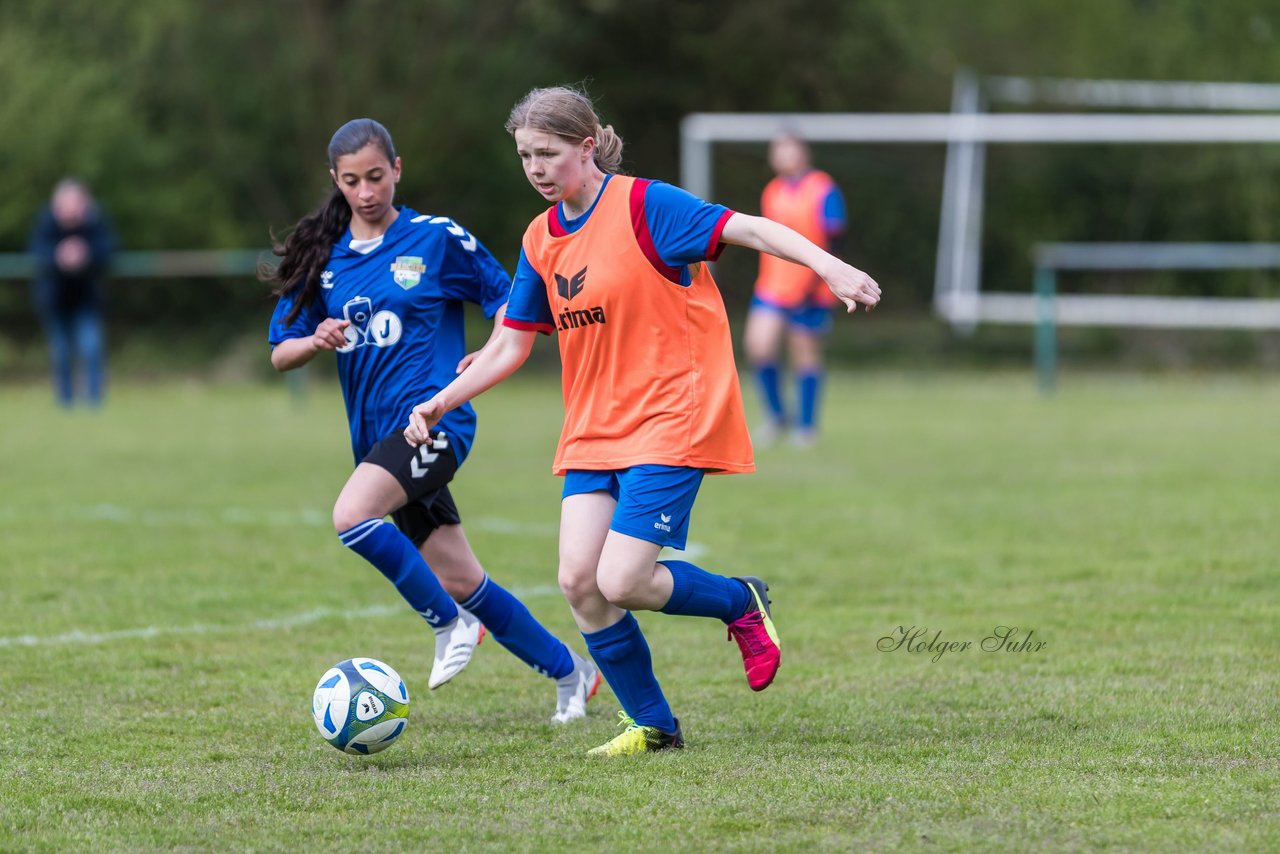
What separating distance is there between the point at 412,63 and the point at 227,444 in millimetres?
10107

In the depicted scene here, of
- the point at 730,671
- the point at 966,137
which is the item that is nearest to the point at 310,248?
the point at 730,671

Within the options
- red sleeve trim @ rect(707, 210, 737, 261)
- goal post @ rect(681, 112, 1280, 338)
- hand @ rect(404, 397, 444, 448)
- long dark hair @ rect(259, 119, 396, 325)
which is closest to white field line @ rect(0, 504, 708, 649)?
long dark hair @ rect(259, 119, 396, 325)

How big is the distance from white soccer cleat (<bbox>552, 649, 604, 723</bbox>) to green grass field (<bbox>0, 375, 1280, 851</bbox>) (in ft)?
0.23

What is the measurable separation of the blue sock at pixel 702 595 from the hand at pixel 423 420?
2.34 feet

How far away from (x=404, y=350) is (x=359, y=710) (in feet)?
4.02

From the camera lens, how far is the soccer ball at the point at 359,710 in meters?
4.42

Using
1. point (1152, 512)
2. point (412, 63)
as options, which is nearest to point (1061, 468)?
point (1152, 512)

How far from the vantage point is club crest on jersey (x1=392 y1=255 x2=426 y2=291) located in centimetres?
523

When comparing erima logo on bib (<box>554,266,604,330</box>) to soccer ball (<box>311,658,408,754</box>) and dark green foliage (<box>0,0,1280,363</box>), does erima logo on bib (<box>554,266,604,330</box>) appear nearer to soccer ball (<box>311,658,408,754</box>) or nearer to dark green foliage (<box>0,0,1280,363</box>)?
soccer ball (<box>311,658,408,754</box>)

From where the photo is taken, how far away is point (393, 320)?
17.1ft

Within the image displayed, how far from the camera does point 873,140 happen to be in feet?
65.5

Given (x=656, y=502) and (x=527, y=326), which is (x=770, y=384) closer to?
(x=527, y=326)

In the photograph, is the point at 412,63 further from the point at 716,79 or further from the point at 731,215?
the point at 731,215

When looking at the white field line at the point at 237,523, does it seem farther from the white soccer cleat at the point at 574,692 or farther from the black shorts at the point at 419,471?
the white soccer cleat at the point at 574,692
